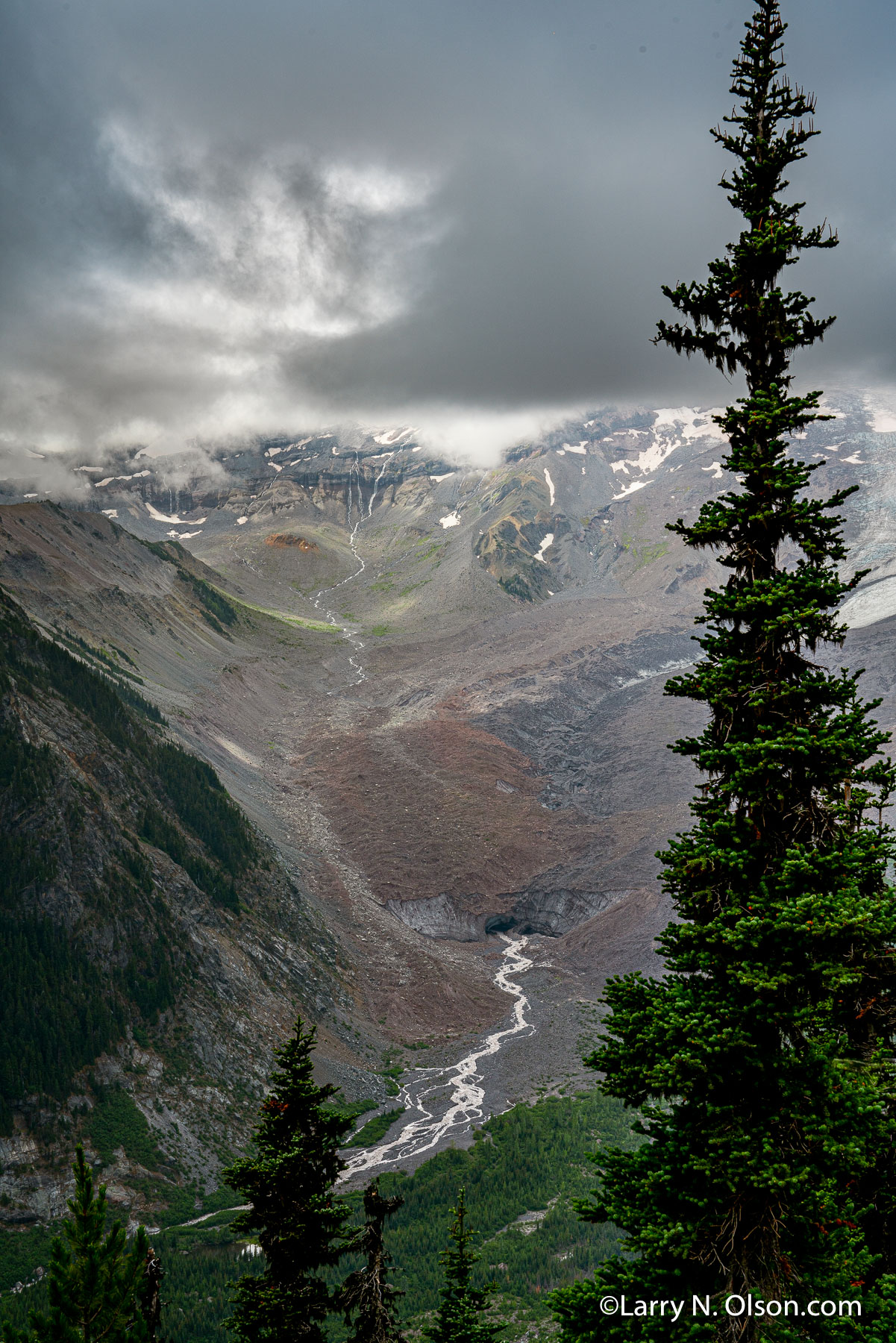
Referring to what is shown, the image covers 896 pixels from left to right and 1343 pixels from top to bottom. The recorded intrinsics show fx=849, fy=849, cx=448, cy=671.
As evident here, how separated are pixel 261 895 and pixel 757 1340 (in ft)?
301

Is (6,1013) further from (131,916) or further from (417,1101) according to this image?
(417,1101)

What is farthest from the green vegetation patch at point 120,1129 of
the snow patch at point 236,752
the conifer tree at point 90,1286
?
the snow patch at point 236,752

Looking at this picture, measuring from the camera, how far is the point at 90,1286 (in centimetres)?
1322

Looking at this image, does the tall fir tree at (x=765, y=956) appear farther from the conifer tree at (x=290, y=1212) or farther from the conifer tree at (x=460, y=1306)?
the conifer tree at (x=460, y=1306)

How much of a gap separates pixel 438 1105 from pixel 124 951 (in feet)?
102

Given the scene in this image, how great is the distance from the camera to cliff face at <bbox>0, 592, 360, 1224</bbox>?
206 ft

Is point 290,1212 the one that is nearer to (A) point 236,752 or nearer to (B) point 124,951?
(B) point 124,951

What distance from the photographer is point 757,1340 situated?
29.5 ft

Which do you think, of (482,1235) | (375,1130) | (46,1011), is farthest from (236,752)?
(482,1235)

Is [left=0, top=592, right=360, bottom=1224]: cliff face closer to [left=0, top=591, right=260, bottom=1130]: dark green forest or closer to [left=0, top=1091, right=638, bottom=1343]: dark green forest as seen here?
[left=0, top=591, right=260, bottom=1130]: dark green forest

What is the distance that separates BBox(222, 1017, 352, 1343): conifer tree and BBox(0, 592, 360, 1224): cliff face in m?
53.4

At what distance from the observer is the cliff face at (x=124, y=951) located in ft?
206

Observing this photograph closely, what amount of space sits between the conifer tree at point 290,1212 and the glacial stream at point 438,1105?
52.0 m

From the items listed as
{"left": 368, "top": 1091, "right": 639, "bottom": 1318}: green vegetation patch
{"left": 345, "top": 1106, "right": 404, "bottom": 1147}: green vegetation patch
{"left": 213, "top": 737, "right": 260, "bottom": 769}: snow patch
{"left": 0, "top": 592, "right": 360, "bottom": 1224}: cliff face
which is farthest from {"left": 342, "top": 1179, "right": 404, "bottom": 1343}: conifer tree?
{"left": 213, "top": 737, "right": 260, "bottom": 769}: snow patch
